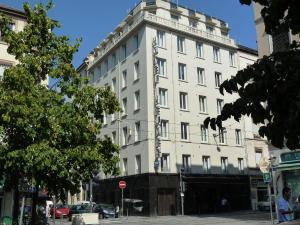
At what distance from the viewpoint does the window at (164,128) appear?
1678 inches

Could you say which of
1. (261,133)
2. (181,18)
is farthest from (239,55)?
(261,133)

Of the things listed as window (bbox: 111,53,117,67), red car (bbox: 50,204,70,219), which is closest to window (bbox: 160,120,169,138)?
window (bbox: 111,53,117,67)

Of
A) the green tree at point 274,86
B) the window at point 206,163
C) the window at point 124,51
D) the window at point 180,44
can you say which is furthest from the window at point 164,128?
the green tree at point 274,86

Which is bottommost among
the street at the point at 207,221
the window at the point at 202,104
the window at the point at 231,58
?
the street at the point at 207,221

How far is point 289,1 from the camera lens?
13.8 feet

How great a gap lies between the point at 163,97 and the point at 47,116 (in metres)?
29.1

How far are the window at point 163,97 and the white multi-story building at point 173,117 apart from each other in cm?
10

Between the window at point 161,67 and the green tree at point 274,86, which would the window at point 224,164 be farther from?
the green tree at point 274,86

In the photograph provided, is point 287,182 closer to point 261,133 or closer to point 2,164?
point 2,164

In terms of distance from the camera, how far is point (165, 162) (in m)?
42.1

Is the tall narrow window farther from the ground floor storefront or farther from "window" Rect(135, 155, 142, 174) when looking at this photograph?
the ground floor storefront

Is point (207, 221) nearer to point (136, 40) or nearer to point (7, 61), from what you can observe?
point (7, 61)

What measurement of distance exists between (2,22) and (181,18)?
3315 centimetres

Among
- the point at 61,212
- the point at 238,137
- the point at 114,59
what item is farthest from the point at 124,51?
the point at 61,212
